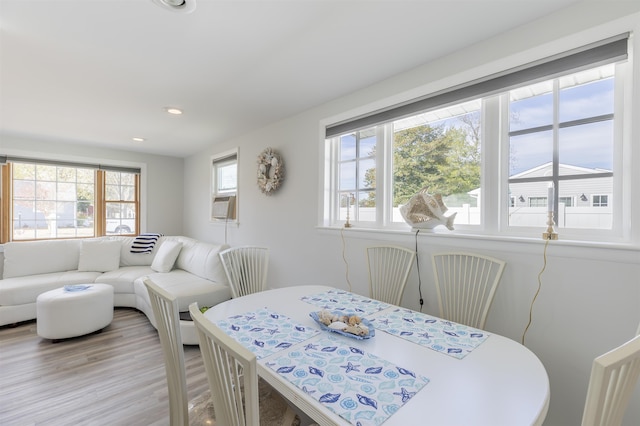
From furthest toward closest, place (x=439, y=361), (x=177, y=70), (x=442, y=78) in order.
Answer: (x=177, y=70) < (x=442, y=78) < (x=439, y=361)

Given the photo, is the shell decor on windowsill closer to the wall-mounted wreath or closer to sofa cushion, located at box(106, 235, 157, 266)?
the wall-mounted wreath

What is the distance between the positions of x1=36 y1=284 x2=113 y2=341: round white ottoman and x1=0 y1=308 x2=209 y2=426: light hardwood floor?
0.11 meters

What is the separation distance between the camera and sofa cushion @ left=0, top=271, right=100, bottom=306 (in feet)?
9.76

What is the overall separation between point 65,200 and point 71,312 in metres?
2.64

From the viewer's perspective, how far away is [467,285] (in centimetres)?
173

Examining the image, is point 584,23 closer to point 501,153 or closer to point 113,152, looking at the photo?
point 501,153

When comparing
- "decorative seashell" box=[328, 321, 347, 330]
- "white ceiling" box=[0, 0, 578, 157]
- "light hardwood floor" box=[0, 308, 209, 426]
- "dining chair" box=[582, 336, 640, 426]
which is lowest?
"light hardwood floor" box=[0, 308, 209, 426]

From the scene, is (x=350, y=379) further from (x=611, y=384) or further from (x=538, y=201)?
(x=538, y=201)

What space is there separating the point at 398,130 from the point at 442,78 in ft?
1.70

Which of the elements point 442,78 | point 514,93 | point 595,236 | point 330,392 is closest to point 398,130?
point 442,78

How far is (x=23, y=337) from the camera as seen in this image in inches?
109

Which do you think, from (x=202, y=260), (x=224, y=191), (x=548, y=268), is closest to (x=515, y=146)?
(x=548, y=268)

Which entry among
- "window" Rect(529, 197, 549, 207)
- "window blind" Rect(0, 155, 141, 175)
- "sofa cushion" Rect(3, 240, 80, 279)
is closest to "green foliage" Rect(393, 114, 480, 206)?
"window" Rect(529, 197, 549, 207)

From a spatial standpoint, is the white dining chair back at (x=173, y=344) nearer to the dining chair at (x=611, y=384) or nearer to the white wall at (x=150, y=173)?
the dining chair at (x=611, y=384)
